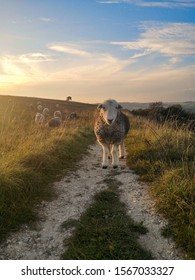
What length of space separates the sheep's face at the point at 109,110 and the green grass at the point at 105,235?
3.10m

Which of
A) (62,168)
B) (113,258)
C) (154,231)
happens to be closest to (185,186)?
(154,231)

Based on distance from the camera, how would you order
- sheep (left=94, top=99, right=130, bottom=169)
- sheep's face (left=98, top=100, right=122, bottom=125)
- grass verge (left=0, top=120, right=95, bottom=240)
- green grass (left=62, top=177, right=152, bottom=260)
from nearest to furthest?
green grass (left=62, top=177, right=152, bottom=260)
grass verge (left=0, top=120, right=95, bottom=240)
sheep's face (left=98, top=100, right=122, bottom=125)
sheep (left=94, top=99, right=130, bottom=169)

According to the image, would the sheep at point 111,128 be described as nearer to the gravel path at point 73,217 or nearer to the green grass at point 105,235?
the gravel path at point 73,217

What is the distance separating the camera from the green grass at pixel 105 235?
4891 mm

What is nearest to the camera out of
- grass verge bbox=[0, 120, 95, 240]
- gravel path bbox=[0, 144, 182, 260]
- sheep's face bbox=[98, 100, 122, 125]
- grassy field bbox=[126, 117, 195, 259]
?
gravel path bbox=[0, 144, 182, 260]

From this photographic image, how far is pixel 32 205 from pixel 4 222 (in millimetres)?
929

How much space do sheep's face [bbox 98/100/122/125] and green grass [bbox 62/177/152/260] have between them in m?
3.10

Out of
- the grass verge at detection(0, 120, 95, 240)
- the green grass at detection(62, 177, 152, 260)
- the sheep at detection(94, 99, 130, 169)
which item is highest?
the sheep at detection(94, 99, 130, 169)

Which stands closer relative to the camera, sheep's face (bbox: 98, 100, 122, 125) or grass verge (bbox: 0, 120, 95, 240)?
grass verge (bbox: 0, 120, 95, 240)

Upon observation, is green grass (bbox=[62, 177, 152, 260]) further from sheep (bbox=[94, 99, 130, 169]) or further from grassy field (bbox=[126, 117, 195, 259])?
sheep (bbox=[94, 99, 130, 169])

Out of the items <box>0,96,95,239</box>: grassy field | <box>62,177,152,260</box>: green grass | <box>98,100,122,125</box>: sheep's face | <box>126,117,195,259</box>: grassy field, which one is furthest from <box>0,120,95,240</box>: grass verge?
<box>126,117,195,259</box>: grassy field

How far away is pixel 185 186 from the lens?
253 inches

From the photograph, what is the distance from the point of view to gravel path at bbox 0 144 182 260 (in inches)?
202

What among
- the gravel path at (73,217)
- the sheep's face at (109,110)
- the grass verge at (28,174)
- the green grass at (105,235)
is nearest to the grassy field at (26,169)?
the grass verge at (28,174)
